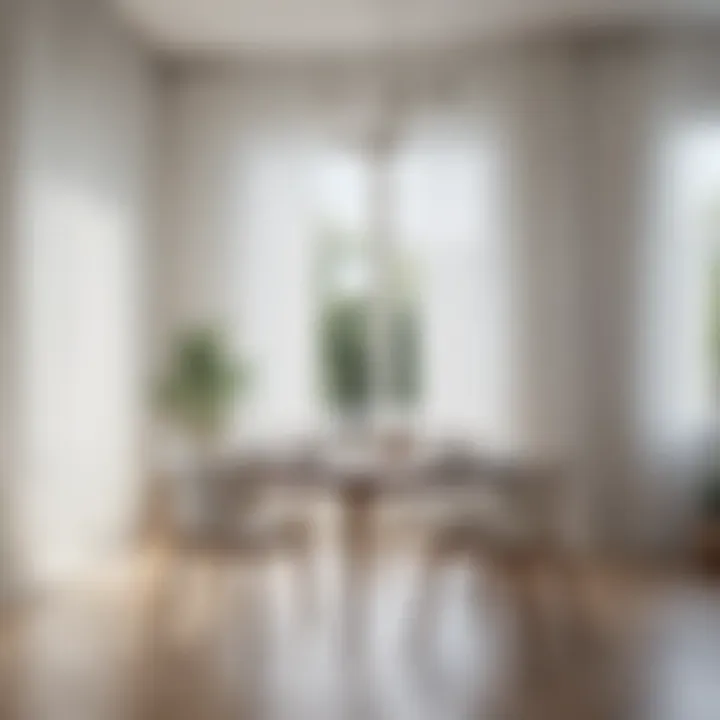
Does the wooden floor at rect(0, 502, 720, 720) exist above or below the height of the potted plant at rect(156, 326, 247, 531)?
below

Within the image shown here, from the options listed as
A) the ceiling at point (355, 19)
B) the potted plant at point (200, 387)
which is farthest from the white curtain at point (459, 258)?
the potted plant at point (200, 387)

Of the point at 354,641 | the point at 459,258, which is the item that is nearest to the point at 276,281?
the point at 459,258

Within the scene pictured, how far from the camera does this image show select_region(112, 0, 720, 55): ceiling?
387cm

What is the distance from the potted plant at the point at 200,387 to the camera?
159 inches

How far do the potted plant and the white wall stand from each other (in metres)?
0.14

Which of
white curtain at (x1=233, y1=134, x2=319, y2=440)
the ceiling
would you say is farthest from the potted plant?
the ceiling

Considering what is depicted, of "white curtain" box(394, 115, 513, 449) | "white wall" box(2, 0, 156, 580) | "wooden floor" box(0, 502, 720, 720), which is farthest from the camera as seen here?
"white curtain" box(394, 115, 513, 449)

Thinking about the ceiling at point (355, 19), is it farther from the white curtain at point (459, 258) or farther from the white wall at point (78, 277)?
the white curtain at point (459, 258)

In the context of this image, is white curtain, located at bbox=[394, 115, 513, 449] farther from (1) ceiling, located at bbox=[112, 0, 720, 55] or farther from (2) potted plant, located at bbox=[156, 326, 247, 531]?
(2) potted plant, located at bbox=[156, 326, 247, 531]

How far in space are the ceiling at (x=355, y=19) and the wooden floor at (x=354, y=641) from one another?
1.96 meters

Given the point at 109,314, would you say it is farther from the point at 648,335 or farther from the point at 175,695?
the point at 648,335

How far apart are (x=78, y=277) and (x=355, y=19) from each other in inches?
60.0

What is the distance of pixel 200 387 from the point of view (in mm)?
4113

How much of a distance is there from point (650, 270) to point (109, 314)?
7.52ft
